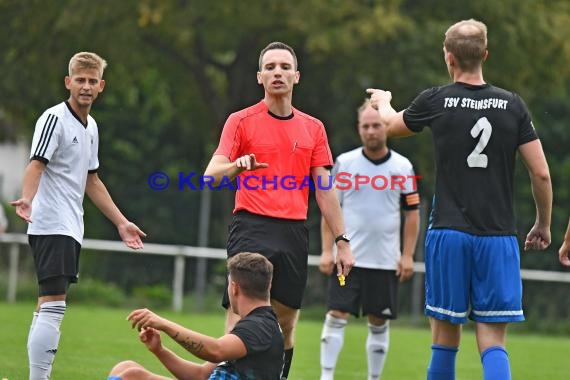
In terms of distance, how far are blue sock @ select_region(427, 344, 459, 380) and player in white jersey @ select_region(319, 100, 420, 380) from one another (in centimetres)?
294

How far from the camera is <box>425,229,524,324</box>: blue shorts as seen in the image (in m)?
6.52

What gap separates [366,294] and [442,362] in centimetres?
316

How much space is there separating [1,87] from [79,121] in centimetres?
1661

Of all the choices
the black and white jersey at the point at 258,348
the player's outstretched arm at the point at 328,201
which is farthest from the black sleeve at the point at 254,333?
the player's outstretched arm at the point at 328,201

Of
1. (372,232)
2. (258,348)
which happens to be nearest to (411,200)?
(372,232)

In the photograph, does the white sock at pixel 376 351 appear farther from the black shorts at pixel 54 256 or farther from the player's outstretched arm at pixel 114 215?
the black shorts at pixel 54 256

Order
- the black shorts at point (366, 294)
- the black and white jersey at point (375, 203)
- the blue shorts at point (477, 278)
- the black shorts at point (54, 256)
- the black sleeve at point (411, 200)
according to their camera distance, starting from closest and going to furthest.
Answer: the blue shorts at point (477, 278), the black shorts at point (54, 256), the black shorts at point (366, 294), the black and white jersey at point (375, 203), the black sleeve at point (411, 200)

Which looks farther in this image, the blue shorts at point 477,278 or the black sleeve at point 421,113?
the black sleeve at point 421,113

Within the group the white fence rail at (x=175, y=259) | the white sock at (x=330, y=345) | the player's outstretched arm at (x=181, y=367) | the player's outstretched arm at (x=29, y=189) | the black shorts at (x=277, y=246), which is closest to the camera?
the player's outstretched arm at (x=181, y=367)

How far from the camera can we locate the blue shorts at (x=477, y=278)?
6516 millimetres

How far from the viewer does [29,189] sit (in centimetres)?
707

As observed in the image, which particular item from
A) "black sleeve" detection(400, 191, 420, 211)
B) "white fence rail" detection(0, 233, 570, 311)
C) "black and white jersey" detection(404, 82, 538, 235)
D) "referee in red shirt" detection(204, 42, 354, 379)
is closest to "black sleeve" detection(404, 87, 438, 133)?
"black and white jersey" detection(404, 82, 538, 235)

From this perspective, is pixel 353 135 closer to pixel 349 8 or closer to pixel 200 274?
pixel 349 8

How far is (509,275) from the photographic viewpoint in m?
6.55
